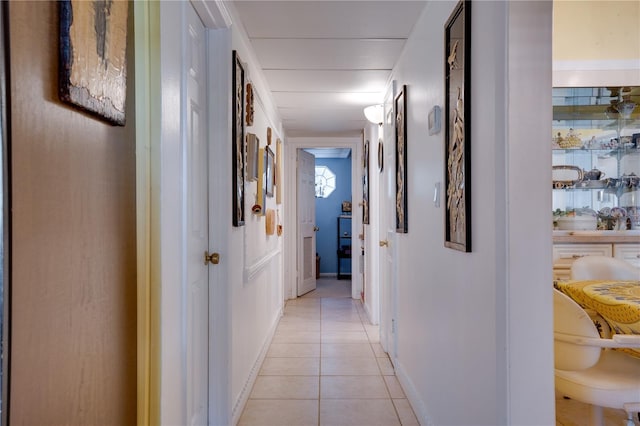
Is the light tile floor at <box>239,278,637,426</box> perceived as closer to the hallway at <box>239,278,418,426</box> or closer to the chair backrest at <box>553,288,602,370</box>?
the hallway at <box>239,278,418,426</box>

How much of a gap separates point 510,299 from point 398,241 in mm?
1813

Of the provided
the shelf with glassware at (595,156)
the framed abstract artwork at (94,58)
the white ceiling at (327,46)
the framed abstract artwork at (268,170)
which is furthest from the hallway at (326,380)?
the white ceiling at (327,46)

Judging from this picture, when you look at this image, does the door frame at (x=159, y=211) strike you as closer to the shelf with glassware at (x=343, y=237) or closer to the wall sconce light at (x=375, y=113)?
the wall sconce light at (x=375, y=113)

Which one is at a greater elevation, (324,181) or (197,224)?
(324,181)

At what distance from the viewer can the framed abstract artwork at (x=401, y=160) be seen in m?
2.75

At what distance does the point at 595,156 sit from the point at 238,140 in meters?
2.67

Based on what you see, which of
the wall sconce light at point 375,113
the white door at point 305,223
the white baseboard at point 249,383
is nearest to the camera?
the white baseboard at point 249,383

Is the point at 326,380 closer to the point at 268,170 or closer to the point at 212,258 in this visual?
the point at 212,258

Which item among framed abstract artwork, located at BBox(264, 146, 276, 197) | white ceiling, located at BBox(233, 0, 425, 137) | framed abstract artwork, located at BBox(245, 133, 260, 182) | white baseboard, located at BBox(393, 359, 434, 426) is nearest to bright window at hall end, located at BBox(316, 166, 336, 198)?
white ceiling, located at BBox(233, 0, 425, 137)

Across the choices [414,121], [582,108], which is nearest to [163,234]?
[414,121]

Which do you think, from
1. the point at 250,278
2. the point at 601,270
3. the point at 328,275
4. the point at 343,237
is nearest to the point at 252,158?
the point at 250,278

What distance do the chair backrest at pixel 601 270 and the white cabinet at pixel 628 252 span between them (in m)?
0.52

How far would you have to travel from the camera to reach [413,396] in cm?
252

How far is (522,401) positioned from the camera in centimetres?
122
